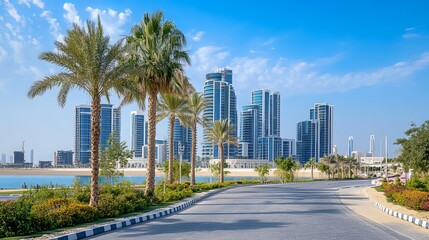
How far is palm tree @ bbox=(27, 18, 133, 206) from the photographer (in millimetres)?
18344

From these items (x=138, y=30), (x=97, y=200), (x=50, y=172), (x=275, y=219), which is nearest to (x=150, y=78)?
(x=138, y=30)

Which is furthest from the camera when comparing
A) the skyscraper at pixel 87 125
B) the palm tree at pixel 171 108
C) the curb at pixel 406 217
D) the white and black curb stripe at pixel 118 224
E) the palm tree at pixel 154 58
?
the skyscraper at pixel 87 125

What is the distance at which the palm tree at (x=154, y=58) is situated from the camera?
84.9 feet

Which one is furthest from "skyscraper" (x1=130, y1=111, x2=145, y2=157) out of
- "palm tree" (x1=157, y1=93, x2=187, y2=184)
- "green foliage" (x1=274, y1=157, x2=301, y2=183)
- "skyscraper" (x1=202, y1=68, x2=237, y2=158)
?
"palm tree" (x1=157, y1=93, x2=187, y2=184)

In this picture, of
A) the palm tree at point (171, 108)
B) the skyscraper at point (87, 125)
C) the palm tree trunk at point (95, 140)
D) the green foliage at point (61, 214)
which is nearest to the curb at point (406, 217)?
the green foliage at point (61, 214)

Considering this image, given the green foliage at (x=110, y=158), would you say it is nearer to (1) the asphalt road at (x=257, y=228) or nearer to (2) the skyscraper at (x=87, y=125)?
(1) the asphalt road at (x=257, y=228)

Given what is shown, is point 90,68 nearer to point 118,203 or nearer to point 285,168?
point 118,203

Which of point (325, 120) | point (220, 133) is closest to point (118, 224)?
point (220, 133)

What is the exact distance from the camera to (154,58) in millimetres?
25953

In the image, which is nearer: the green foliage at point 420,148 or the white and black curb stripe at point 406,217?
the white and black curb stripe at point 406,217

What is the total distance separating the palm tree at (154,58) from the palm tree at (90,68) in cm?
612

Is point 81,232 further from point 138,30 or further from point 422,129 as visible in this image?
point 422,129

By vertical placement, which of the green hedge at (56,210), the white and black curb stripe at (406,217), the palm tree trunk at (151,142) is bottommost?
the white and black curb stripe at (406,217)

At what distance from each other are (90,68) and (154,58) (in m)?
8.03
